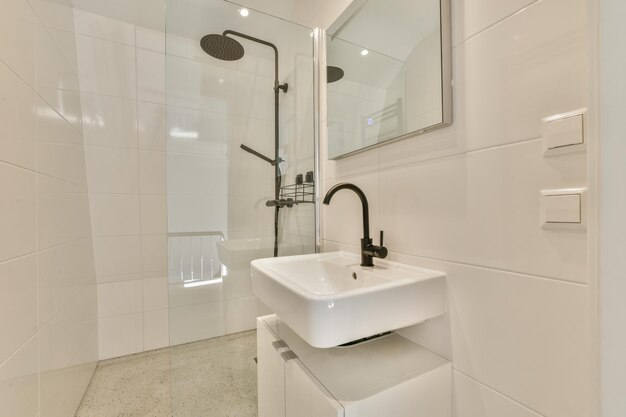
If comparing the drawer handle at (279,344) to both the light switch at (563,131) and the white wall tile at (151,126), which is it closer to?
the light switch at (563,131)

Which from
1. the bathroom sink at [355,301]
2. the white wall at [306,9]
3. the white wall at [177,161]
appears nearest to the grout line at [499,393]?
the bathroom sink at [355,301]

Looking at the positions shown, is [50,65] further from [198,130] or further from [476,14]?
[476,14]

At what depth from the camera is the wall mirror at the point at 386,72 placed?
0.88 meters

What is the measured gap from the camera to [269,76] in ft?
5.78

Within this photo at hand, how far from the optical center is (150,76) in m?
1.94

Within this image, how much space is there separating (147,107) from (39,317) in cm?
147

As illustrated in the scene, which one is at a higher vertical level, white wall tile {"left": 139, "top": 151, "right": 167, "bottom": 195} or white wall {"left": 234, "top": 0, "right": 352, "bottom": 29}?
white wall {"left": 234, "top": 0, "right": 352, "bottom": 29}

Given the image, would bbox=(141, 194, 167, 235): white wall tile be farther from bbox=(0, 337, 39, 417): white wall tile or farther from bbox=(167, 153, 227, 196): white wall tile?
bbox=(0, 337, 39, 417): white wall tile

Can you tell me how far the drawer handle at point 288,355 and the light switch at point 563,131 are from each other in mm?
940

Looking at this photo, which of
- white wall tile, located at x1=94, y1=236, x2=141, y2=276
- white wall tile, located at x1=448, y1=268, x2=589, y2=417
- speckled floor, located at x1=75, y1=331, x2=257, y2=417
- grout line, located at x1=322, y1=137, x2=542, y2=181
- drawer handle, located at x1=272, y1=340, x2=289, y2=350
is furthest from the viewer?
white wall tile, located at x1=94, y1=236, x2=141, y2=276

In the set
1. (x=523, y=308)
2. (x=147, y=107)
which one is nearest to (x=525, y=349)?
(x=523, y=308)

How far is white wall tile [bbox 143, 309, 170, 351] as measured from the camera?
195cm

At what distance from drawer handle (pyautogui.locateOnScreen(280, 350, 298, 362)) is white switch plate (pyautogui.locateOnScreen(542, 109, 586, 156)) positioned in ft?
3.05

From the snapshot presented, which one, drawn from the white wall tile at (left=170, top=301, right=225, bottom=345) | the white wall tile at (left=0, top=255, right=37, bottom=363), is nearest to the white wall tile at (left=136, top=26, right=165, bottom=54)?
the white wall tile at (left=0, top=255, right=37, bottom=363)
